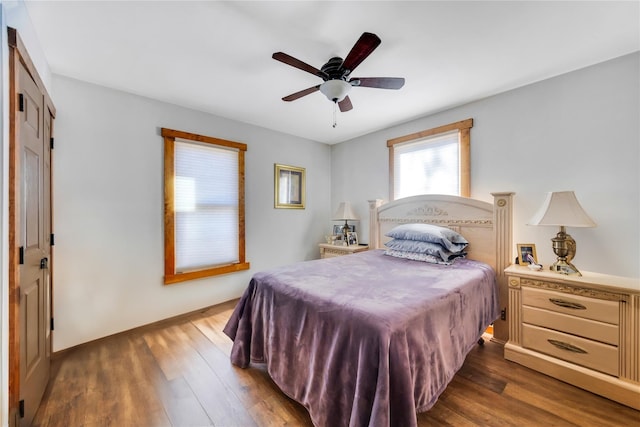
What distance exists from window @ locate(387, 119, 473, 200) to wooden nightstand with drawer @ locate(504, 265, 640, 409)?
1223mm

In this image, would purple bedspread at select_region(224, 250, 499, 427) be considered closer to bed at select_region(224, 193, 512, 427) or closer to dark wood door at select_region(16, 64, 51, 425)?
bed at select_region(224, 193, 512, 427)

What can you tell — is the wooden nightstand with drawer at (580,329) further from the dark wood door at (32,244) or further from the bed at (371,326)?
the dark wood door at (32,244)

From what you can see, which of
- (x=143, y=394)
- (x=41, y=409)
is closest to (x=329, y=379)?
(x=143, y=394)

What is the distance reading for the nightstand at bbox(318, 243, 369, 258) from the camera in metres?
3.73

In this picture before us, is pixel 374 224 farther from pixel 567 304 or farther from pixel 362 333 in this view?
pixel 362 333

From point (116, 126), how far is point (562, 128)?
429cm

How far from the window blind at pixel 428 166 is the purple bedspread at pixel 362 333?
1284 mm

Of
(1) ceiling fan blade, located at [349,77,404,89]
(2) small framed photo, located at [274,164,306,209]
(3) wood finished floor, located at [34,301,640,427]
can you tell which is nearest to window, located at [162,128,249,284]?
(2) small framed photo, located at [274,164,306,209]

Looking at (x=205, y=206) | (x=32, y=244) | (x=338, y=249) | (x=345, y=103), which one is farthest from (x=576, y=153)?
(x=32, y=244)

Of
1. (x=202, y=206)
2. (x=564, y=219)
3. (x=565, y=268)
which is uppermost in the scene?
(x=202, y=206)

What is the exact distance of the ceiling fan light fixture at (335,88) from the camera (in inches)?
74.1

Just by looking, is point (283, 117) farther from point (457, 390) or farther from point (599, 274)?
point (599, 274)

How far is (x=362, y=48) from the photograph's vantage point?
60.9 inches

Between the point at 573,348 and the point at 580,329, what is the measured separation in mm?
152
